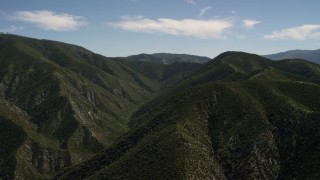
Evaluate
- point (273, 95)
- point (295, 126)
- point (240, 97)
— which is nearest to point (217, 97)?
point (240, 97)


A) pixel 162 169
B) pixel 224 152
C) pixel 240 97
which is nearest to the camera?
pixel 162 169

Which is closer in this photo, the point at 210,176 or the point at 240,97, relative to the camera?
the point at 210,176

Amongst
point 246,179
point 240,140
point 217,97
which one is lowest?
point 246,179

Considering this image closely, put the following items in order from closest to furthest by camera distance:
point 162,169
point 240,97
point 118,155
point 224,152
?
point 162,169
point 224,152
point 118,155
point 240,97

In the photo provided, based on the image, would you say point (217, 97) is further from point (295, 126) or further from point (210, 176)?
point (210, 176)

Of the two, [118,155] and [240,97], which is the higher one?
[240,97]

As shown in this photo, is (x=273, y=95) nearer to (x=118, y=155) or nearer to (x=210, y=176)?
(x=210, y=176)
